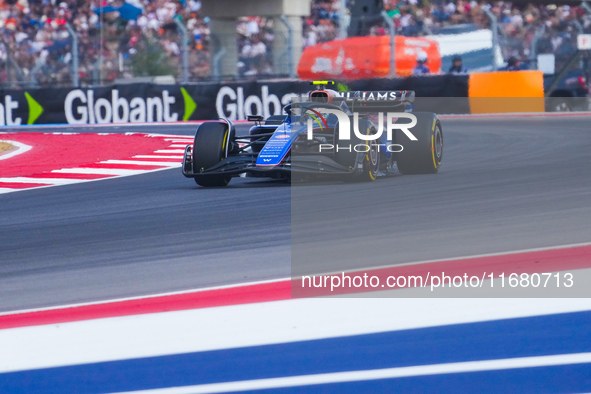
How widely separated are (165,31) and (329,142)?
16.3 meters

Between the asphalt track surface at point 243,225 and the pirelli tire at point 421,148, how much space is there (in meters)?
0.20

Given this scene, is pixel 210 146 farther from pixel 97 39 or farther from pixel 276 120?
pixel 97 39

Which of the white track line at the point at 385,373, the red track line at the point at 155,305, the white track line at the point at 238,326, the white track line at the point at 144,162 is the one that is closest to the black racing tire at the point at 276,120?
the white track line at the point at 144,162

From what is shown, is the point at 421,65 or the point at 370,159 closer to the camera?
the point at 370,159

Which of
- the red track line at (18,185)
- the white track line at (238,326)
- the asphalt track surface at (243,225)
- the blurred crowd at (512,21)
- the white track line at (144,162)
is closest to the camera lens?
the white track line at (238,326)

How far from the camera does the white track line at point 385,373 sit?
298 cm

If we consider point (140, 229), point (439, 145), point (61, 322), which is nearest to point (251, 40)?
point (439, 145)

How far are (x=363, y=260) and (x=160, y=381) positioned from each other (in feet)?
5.81

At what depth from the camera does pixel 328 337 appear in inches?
133

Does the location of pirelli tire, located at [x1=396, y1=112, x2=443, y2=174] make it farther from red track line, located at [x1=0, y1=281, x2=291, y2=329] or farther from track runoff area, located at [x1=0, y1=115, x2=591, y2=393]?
red track line, located at [x1=0, y1=281, x2=291, y2=329]

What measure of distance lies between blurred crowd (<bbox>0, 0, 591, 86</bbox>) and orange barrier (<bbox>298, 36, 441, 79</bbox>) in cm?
97

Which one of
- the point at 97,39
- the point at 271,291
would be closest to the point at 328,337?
the point at 271,291

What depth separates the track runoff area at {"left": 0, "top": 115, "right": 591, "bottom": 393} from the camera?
9.86ft

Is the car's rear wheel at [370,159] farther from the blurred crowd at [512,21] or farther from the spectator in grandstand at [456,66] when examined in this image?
the spectator in grandstand at [456,66]
